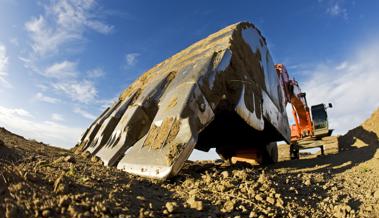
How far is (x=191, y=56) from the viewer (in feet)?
19.2

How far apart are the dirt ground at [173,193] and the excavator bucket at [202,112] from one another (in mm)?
489

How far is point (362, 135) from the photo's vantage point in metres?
10.5

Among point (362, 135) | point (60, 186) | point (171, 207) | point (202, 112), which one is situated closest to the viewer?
point (60, 186)

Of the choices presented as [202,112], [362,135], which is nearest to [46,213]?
[202,112]

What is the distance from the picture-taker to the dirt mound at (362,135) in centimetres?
1019

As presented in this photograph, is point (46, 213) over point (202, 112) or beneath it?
beneath

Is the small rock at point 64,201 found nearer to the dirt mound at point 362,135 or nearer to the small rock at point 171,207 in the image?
the small rock at point 171,207

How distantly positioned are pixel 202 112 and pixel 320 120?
24.7ft

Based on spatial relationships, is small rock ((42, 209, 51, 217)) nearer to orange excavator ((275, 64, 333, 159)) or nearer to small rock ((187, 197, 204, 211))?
small rock ((187, 197, 204, 211))

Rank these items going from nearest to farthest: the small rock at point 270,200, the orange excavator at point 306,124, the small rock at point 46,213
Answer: the small rock at point 46,213
the small rock at point 270,200
the orange excavator at point 306,124

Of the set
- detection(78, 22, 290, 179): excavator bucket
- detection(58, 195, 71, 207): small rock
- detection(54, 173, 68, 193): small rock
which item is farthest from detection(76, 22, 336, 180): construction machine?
detection(58, 195, 71, 207): small rock

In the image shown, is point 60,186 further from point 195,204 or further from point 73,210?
point 195,204

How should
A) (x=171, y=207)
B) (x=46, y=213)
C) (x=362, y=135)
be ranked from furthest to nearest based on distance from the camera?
(x=362, y=135) → (x=171, y=207) → (x=46, y=213)

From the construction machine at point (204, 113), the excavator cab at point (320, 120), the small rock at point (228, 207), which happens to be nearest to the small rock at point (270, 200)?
the small rock at point (228, 207)
